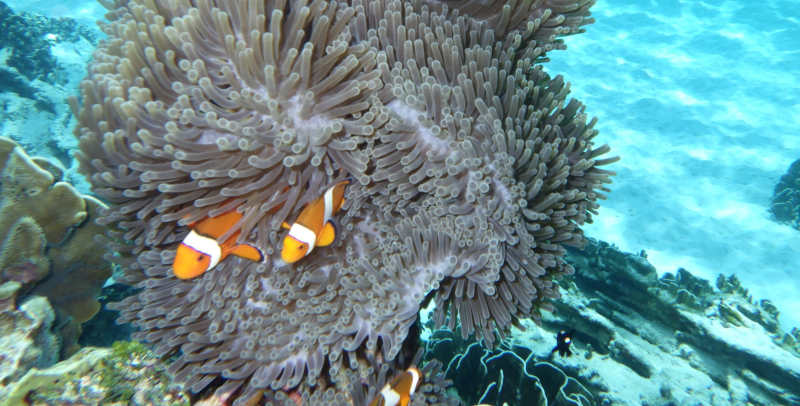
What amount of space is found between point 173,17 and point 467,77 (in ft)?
4.49

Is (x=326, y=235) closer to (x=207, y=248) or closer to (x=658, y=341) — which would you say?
(x=207, y=248)

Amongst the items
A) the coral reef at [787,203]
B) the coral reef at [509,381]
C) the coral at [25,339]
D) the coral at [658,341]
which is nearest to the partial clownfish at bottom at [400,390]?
the coral reef at [509,381]

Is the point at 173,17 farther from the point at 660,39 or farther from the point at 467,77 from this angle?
the point at 660,39

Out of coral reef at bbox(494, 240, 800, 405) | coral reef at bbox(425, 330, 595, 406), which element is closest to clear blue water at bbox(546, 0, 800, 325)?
coral reef at bbox(494, 240, 800, 405)

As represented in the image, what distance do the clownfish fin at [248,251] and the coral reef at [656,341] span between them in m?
3.37

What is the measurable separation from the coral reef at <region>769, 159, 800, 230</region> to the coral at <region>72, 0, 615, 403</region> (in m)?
10.5

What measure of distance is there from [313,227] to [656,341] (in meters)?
5.43

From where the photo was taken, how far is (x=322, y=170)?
79.9 inches

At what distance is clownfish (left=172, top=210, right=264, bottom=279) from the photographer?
1.96 m

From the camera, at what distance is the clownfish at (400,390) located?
2.20 meters

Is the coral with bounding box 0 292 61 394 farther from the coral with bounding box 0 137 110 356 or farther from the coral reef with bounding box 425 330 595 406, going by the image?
the coral reef with bounding box 425 330 595 406

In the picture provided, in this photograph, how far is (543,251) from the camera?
2.29m

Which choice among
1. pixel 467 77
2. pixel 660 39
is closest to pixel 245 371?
pixel 467 77

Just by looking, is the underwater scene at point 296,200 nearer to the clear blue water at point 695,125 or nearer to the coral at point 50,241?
the coral at point 50,241
